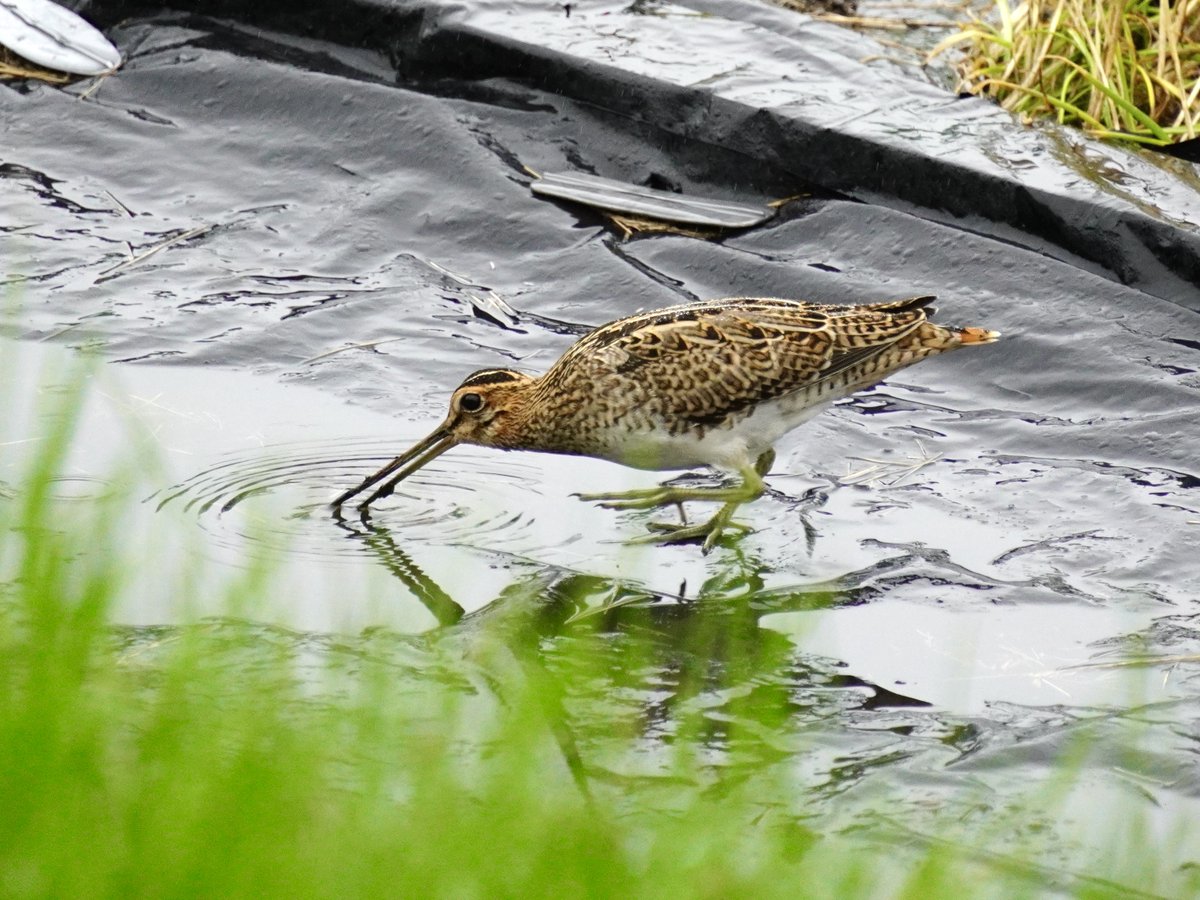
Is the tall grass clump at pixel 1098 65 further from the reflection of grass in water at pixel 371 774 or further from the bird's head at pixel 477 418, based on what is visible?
the reflection of grass in water at pixel 371 774

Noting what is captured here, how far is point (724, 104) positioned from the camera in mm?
7594

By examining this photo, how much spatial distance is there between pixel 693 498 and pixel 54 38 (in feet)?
15.4

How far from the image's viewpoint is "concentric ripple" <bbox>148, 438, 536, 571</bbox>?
5.35 m

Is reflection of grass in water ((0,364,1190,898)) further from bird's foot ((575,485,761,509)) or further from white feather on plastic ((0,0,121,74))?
white feather on plastic ((0,0,121,74))

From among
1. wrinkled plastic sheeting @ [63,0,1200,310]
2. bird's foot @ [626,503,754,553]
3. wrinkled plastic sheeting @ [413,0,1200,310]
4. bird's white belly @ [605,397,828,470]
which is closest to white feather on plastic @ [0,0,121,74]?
wrinkled plastic sheeting @ [63,0,1200,310]

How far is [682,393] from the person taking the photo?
553 centimetres

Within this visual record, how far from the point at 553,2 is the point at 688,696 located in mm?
4885

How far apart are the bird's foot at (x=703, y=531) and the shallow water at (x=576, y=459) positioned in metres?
0.05

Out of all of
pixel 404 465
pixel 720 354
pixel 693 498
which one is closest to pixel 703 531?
pixel 693 498

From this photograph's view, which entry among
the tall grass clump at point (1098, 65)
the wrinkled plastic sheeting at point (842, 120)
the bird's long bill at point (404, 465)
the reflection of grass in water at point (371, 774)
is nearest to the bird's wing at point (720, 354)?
the bird's long bill at point (404, 465)

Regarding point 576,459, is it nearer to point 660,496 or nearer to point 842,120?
point 660,496

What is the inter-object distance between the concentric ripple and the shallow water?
2 cm

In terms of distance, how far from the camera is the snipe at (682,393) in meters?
5.56

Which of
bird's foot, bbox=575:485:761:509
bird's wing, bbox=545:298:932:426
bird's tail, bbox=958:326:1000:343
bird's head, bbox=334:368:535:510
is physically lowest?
bird's foot, bbox=575:485:761:509
